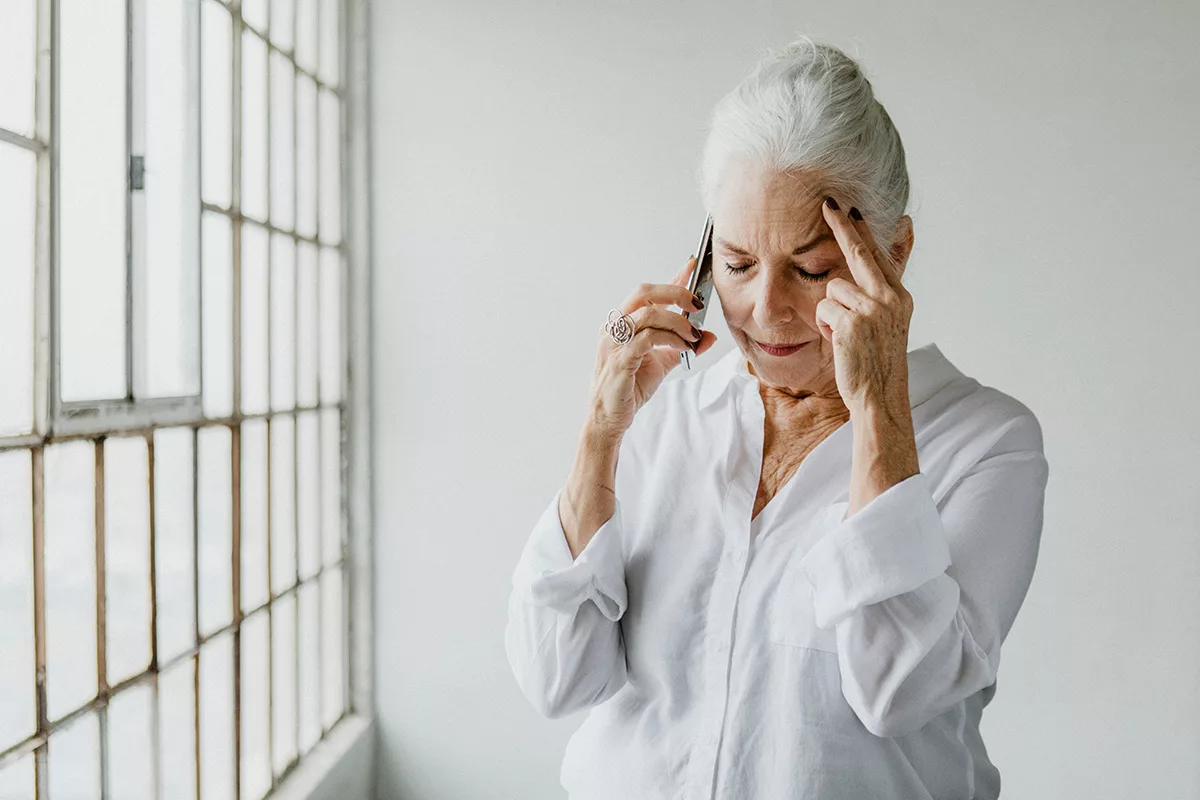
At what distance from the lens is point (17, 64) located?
1.38 metres

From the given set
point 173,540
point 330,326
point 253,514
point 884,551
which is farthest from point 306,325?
point 884,551

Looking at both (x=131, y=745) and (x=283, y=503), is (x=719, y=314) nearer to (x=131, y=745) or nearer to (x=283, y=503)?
(x=283, y=503)

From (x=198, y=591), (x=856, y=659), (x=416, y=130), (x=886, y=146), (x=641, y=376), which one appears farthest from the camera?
(x=416, y=130)

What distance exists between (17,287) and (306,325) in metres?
1.12

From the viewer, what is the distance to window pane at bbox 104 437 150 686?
160cm

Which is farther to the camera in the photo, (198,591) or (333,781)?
(333,781)

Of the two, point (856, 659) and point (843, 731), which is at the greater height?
point (856, 659)

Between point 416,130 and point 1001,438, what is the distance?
1900 millimetres

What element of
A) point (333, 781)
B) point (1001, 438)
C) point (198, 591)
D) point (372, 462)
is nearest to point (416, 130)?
point (372, 462)

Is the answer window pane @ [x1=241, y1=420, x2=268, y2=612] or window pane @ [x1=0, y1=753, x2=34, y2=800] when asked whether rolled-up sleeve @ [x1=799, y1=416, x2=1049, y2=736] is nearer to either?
window pane @ [x1=0, y1=753, x2=34, y2=800]

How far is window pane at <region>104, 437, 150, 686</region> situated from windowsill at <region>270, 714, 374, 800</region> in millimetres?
760

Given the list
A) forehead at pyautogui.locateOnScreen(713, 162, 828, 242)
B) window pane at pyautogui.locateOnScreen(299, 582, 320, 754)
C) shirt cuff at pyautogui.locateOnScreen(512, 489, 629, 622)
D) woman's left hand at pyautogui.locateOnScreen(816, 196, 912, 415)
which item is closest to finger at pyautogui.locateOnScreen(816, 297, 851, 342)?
woman's left hand at pyautogui.locateOnScreen(816, 196, 912, 415)

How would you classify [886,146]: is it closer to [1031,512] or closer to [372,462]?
[1031,512]

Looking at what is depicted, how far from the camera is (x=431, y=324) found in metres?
2.73
